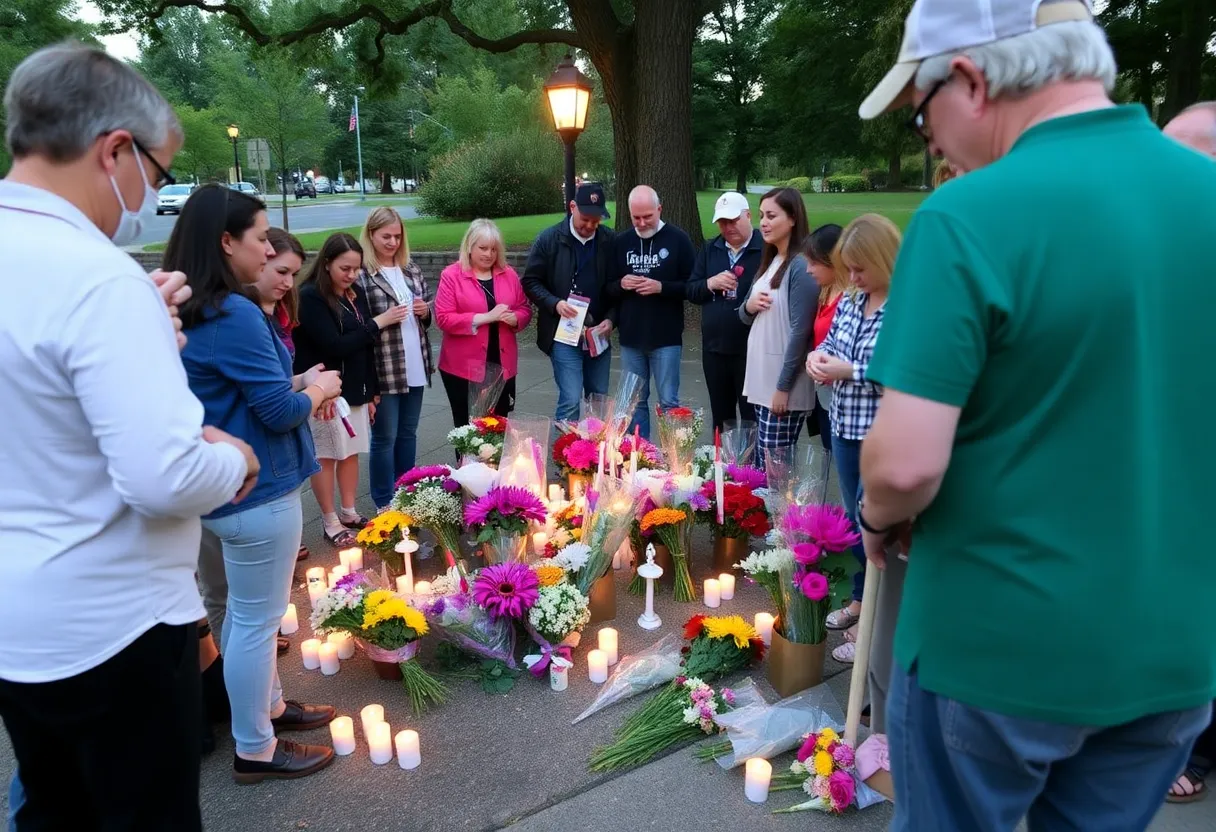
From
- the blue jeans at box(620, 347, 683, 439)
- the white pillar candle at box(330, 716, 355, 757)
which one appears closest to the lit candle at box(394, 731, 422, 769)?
the white pillar candle at box(330, 716, 355, 757)

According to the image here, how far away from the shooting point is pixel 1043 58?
1.12m

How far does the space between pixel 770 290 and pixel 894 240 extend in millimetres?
1351

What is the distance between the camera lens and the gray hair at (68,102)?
1360 millimetres

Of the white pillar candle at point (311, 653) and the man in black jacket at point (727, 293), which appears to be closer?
the white pillar candle at point (311, 653)

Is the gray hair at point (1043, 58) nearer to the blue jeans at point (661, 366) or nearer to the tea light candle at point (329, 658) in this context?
the tea light candle at point (329, 658)

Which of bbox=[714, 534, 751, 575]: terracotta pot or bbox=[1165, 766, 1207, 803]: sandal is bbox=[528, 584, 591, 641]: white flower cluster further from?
bbox=[1165, 766, 1207, 803]: sandal

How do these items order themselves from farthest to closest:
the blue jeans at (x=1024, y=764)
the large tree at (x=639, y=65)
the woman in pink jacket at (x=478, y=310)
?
the large tree at (x=639, y=65) → the woman in pink jacket at (x=478, y=310) → the blue jeans at (x=1024, y=764)

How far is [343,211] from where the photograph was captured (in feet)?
117

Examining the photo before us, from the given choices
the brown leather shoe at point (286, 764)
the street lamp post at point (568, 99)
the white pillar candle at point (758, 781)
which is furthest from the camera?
the street lamp post at point (568, 99)

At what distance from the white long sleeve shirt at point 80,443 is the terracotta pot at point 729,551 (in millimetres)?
3016

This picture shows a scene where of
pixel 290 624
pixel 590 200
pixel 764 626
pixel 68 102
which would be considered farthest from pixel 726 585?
pixel 68 102

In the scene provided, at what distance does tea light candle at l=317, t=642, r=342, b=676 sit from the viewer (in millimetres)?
3322

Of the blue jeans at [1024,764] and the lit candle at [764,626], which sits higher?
the blue jeans at [1024,764]

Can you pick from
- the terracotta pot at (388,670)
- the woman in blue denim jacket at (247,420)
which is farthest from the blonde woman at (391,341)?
the woman in blue denim jacket at (247,420)
